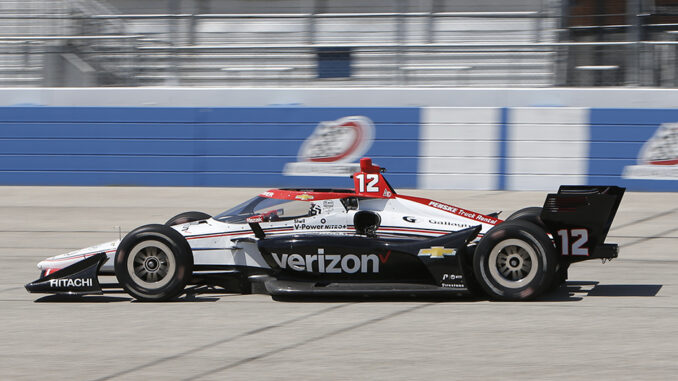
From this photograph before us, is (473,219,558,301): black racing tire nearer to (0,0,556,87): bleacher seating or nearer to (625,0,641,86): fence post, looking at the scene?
(625,0,641,86): fence post

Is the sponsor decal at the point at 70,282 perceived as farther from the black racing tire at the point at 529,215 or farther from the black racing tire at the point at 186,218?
the black racing tire at the point at 529,215

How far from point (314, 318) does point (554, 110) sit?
1016cm

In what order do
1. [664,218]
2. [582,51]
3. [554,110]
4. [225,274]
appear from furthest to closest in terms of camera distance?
[582,51] → [554,110] → [664,218] → [225,274]

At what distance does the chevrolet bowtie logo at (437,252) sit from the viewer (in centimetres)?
739

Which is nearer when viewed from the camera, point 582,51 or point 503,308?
point 503,308

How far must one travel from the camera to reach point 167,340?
20.6 feet

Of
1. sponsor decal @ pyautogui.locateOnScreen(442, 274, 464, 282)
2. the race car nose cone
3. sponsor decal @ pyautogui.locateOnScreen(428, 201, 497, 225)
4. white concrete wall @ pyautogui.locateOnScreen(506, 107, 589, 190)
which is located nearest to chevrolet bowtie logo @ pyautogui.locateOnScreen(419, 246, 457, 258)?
sponsor decal @ pyautogui.locateOnScreen(442, 274, 464, 282)

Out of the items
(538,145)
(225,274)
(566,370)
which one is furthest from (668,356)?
(538,145)

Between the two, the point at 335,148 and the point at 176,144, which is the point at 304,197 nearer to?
the point at 335,148

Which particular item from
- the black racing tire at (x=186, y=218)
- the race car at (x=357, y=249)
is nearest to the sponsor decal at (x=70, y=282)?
the race car at (x=357, y=249)

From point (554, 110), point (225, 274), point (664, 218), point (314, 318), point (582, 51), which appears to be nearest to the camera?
point (314, 318)

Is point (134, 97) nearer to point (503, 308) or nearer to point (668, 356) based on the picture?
point (503, 308)

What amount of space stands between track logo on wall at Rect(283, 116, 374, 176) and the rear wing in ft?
30.4

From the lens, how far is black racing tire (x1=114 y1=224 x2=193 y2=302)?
7.57 metres
